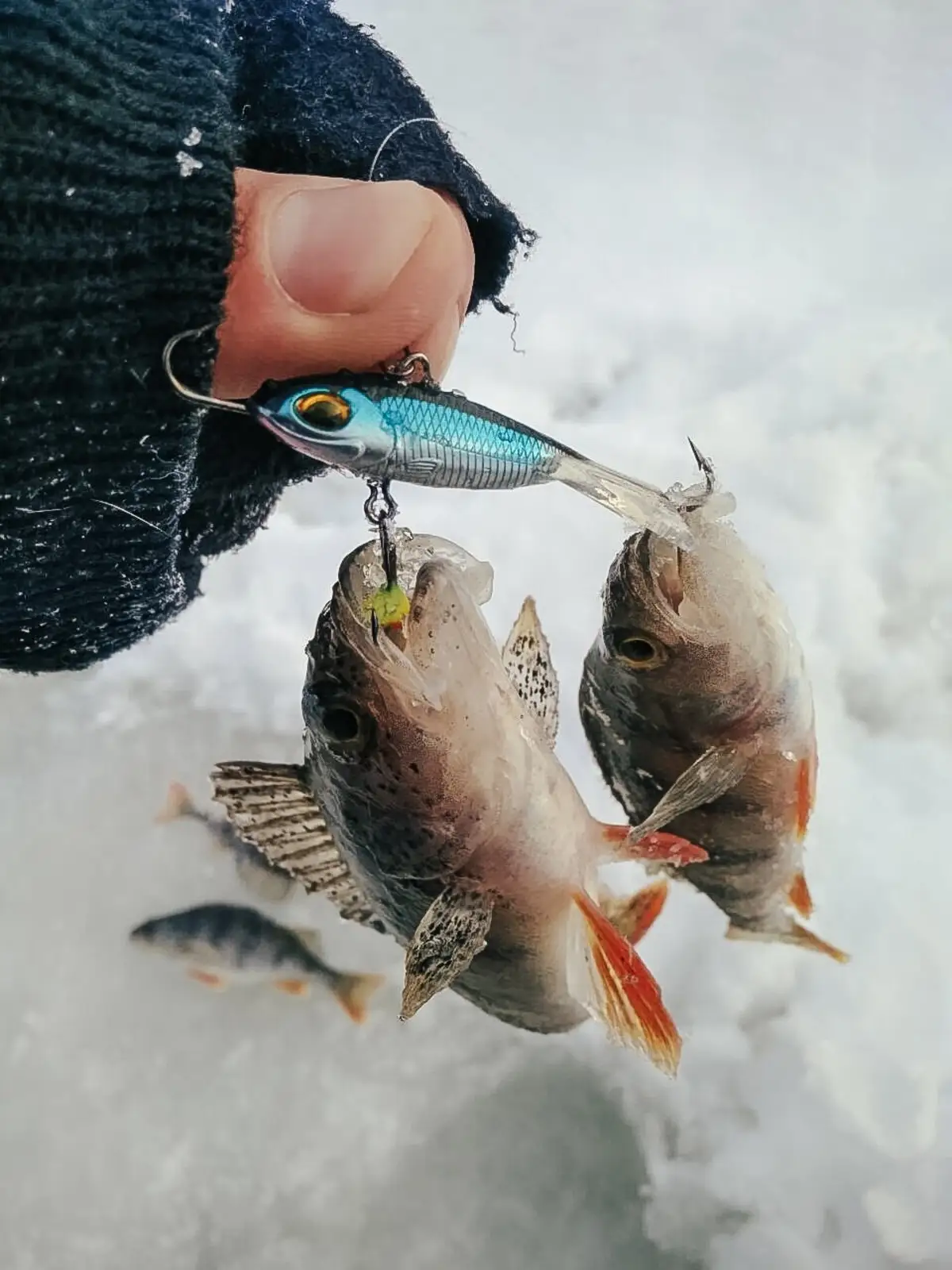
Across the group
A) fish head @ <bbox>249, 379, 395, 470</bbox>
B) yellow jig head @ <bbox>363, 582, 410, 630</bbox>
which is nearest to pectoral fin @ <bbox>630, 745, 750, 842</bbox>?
yellow jig head @ <bbox>363, 582, 410, 630</bbox>

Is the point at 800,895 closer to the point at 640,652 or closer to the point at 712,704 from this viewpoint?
the point at 712,704

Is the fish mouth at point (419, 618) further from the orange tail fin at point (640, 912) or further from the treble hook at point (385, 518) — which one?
the orange tail fin at point (640, 912)

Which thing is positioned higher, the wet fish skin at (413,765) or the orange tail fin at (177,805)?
the wet fish skin at (413,765)

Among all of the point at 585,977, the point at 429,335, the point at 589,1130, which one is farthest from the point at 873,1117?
the point at 429,335

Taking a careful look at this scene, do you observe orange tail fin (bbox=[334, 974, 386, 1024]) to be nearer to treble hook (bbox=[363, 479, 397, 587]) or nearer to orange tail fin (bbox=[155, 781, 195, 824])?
orange tail fin (bbox=[155, 781, 195, 824])

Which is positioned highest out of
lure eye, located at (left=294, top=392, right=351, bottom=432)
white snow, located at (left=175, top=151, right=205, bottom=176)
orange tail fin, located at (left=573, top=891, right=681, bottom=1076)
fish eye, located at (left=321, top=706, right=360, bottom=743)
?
white snow, located at (left=175, top=151, right=205, bottom=176)

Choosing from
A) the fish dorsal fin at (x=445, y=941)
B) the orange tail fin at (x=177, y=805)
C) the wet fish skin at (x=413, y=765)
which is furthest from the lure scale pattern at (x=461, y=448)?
the orange tail fin at (x=177, y=805)

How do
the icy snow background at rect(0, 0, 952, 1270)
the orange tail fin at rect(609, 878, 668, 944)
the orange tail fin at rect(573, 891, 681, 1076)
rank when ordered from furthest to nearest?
the icy snow background at rect(0, 0, 952, 1270)
the orange tail fin at rect(609, 878, 668, 944)
the orange tail fin at rect(573, 891, 681, 1076)
